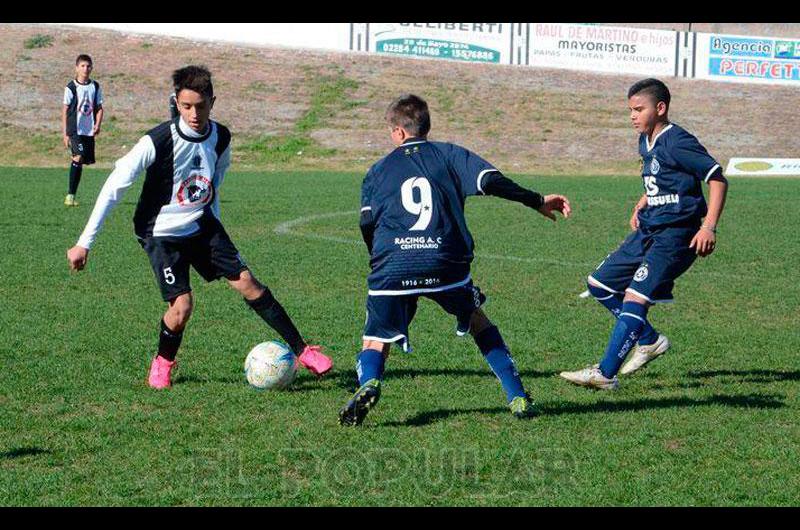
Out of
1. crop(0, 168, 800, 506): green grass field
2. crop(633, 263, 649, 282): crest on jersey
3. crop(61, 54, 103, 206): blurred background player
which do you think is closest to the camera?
crop(0, 168, 800, 506): green grass field

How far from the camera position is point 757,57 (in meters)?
44.8

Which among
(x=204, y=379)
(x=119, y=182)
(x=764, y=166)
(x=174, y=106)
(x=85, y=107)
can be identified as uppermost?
(x=174, y=106)

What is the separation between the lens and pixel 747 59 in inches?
1759

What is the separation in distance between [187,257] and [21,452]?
184 cm

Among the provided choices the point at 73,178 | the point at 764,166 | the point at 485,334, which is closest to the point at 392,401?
the point at 485,334

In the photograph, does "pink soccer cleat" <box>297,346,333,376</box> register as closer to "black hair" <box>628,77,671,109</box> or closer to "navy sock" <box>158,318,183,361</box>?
"navy sock" <box>158,318,183,361</box>

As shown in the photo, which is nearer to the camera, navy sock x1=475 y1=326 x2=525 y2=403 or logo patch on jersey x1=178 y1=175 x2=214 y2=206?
navy sock x1=475 y1=326 x2=525 y2=403

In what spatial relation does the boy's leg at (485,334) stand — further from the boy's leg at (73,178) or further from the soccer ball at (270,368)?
the boy's leg at (73,178)

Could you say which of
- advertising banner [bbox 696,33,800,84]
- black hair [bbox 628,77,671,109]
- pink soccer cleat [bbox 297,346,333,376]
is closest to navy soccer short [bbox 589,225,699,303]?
black hair [bbox 628,77,671,109]

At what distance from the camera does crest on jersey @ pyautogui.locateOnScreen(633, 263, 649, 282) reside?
22.1ft

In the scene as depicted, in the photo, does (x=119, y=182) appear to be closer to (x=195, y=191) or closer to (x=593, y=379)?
(x=195, y=191)

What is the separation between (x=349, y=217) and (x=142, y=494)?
1181 cm

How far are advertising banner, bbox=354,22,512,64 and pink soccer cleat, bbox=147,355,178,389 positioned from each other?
36850 mm

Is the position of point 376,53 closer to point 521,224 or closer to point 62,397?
point 521,224
